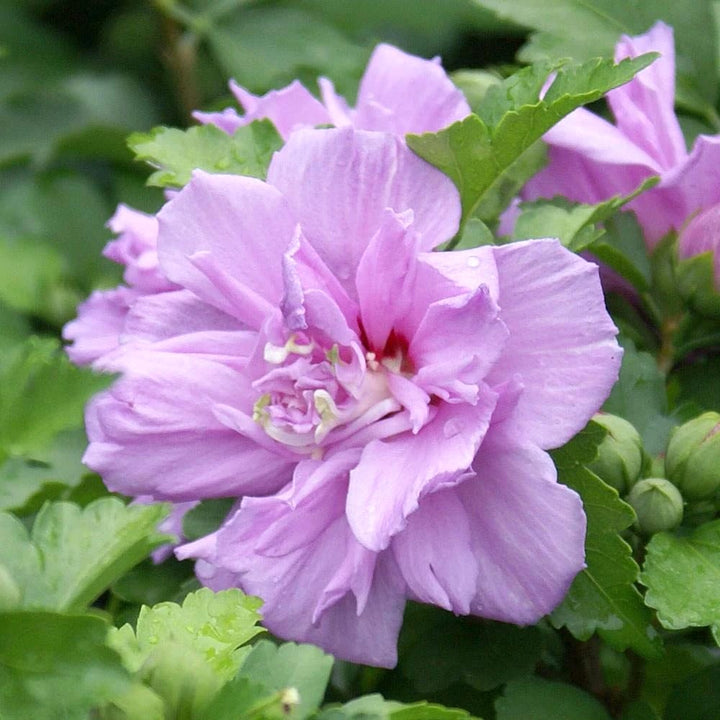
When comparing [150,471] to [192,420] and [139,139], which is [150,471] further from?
[139,139]

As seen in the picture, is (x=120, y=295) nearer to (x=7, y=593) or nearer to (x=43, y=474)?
(x=43, y=474)

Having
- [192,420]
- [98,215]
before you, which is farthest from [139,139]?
[98,215]

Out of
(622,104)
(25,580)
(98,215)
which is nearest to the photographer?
(25,580)

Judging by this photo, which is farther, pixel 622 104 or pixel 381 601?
pixel 622 104

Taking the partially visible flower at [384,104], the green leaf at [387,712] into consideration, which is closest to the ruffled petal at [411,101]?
the partially visible flower at [384,104]

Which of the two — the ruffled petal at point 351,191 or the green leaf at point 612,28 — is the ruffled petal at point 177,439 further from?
the green leaf at point 612,28

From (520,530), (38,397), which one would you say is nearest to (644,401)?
(520,530)

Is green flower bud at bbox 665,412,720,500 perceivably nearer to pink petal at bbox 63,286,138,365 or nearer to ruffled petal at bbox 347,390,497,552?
ruffled petal at bbox 347,390,497,552
